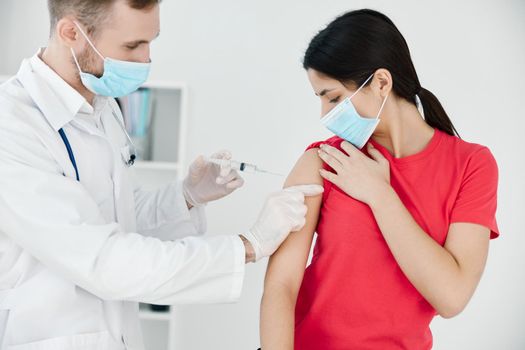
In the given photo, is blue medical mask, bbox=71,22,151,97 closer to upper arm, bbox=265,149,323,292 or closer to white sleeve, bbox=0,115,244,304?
white sleeve, bbox=0,115,244,304

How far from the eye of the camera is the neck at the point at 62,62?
5.13 ft

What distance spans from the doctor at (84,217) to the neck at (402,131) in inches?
9.7

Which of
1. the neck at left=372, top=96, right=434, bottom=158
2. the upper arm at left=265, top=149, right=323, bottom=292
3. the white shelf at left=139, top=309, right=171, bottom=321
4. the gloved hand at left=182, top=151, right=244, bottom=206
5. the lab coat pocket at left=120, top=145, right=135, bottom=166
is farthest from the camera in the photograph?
the white shelf at left=139, top=309, right=171, bottom=321

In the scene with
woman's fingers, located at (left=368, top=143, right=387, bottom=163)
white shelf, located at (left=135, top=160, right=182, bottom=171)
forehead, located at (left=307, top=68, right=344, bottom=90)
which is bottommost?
white shelf, located at (left=135, top=160, right=182, bottom=171)

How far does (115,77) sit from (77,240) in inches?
17.5

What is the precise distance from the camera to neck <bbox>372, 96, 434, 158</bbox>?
154 cm

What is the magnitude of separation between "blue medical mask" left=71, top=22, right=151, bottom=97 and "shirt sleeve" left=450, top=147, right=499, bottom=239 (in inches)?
33.3

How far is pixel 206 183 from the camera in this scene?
1.93 metres

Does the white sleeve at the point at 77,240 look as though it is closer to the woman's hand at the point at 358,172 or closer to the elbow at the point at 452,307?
the woman's hand at the point at 358,172

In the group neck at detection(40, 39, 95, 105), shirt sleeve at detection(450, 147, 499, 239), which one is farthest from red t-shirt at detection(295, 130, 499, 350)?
neck at detection(40, 39, 95, 105)

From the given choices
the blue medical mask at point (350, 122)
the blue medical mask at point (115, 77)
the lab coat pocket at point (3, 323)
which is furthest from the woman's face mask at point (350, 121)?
the lab coat pocket at point (3, 323)

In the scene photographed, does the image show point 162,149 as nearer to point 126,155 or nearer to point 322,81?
point 126,155

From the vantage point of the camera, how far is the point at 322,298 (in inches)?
55.9

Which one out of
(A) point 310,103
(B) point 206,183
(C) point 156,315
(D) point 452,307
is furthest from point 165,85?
(D) point 452,307
